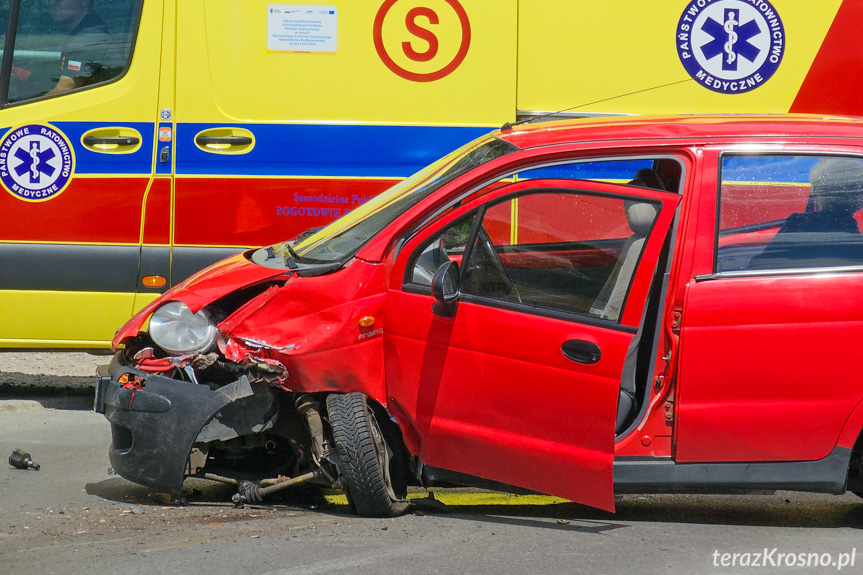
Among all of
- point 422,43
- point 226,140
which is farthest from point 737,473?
point 226,140

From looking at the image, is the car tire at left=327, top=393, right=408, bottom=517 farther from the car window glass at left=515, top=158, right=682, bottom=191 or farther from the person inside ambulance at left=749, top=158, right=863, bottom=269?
the person inside ambulance at left=749, top=158, right=863, bottom=269

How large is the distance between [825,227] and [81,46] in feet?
13.5

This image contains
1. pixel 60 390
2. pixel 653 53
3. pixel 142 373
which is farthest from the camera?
pixel 60 390

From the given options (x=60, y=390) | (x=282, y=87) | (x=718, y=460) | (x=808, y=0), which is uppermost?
(x=808, y=0)

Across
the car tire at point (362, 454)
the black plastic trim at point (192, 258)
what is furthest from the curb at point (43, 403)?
the car tire at point (362, 454)

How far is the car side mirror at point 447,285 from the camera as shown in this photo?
3781 mm

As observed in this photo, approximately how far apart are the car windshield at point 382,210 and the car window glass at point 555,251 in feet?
0.92

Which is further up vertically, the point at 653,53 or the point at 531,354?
the point at 653,53

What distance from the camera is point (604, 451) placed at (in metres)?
3.73

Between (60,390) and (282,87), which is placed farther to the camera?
(60,390)

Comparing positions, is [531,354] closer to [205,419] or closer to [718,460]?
[718,460]

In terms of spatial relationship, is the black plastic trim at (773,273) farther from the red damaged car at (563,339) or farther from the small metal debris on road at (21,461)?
the small metal debris on road at (21,461)

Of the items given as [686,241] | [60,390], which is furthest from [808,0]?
[60,390]

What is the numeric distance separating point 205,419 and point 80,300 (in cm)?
223
